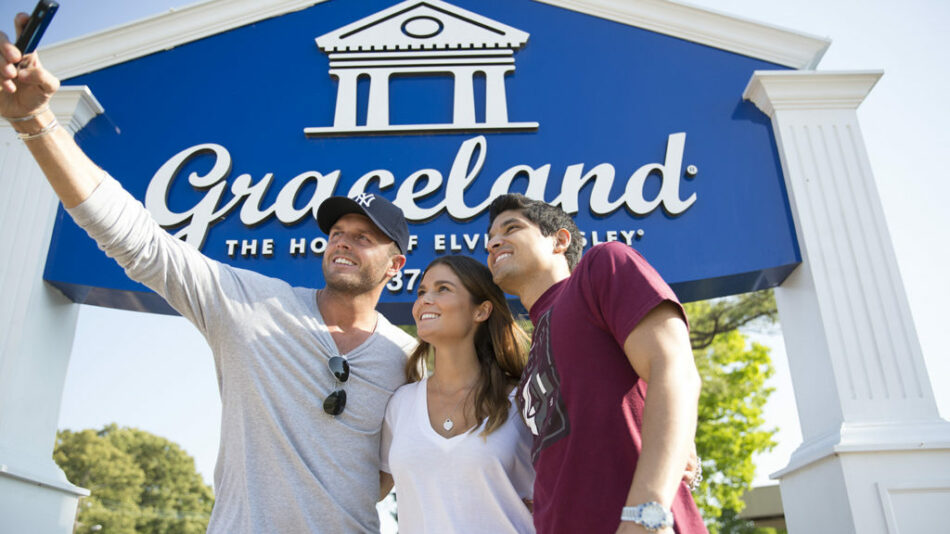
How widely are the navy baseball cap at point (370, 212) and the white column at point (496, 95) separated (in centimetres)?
231

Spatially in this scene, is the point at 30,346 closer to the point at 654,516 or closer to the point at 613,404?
the point at 613,404

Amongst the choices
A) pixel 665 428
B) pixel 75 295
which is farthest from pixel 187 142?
pixel 665 428

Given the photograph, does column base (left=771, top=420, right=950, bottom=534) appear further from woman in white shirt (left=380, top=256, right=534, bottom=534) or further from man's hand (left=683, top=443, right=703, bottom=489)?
woman in white shirt (left=380, top=256, right=534, bottom=534)

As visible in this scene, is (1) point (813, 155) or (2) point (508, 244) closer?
(2) point (508, 244)

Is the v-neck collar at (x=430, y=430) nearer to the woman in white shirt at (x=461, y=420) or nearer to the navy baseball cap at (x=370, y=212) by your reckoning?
the woman in white shirt at (x=461, y=420)

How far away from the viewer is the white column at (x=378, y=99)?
5328mm

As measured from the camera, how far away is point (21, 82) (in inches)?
77.6

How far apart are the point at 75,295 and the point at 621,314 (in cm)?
459

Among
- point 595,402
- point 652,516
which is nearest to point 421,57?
point 595,402

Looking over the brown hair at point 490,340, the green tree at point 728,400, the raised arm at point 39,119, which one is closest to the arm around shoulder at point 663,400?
the brown hair at point 490,340

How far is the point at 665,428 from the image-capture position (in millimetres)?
1584

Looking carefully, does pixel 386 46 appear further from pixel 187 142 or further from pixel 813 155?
pixel 813 155

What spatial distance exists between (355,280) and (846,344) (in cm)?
333

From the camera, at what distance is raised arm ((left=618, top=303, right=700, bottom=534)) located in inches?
61.2
